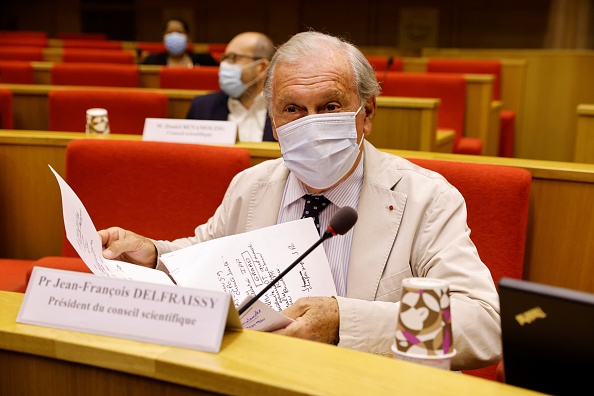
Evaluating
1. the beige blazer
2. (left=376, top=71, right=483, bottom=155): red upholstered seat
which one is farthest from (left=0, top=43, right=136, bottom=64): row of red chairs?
the beige blazer

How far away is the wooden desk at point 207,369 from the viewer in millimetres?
793

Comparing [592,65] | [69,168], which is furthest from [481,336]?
[592,65]

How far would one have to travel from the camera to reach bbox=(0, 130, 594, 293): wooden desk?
5.97ft

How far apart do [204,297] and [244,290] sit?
1.75ft

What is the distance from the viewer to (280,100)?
1.58 meters

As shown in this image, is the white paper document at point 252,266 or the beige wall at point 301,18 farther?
the beige wall at point 301,18

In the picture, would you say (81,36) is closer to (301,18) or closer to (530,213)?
(301,18)

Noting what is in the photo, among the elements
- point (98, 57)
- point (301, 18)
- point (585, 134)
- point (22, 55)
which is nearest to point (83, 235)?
point (585, 134)

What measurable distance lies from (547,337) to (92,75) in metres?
4.30

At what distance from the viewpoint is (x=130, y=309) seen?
0.93 m

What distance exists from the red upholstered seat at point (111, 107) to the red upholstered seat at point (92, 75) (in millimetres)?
1472

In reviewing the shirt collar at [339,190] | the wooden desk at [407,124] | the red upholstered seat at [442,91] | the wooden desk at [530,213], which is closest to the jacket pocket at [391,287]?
the shirt collar at [339,190]

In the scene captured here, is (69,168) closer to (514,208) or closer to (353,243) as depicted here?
(353,243)

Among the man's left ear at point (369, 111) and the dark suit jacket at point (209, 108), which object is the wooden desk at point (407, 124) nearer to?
the dark suit jacket at point (209, 108)
